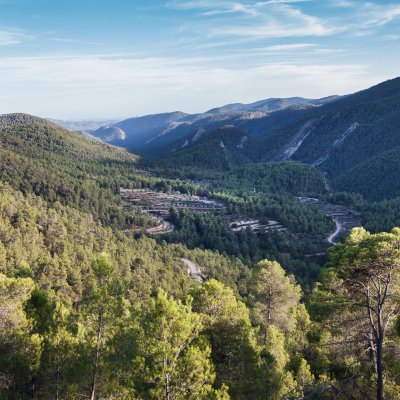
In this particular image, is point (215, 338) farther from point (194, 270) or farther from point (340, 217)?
point (340, 217)

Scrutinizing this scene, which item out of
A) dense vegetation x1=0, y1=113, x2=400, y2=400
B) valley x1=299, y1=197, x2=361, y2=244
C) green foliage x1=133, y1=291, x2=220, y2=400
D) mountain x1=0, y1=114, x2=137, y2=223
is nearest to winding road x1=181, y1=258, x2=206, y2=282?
dense vegetation x1=0, y1=113, x2=400, y2=400

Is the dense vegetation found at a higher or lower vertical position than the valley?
higher

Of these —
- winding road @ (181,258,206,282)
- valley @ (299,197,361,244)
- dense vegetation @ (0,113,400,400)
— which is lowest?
valley @ (299,197,361,244)

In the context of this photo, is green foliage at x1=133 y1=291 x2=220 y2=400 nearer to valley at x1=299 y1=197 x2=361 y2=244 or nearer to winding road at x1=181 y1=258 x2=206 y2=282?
winding road at x1=181 y1=258 x2=206 y2=282

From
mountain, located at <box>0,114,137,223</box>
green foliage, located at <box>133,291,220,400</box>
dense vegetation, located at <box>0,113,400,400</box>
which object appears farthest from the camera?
mountain, located at <box>0,114,137,223</box>

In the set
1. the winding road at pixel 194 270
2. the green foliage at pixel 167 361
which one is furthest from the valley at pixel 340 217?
the green foliage at pixel 167 361

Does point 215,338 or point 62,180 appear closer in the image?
point 215,338

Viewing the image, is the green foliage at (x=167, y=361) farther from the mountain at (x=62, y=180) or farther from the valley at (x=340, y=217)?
the valley at (x=340, y=217)

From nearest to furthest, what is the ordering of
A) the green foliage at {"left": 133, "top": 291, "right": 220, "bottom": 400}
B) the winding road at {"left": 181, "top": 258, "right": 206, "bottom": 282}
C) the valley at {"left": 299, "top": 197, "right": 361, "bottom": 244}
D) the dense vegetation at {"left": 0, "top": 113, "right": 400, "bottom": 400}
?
the green foliage at {"left": 133, "top": 291, "right": 220, "bottom": 400} < the dense vegetation at {"left": 0, "top": 113, "right": 400, "bottom": 400} < the winding road at {"left": 181, "top": 258, "right": 206, "bottom": 282} < the valley at {"left": 299, "top": 197, "right": 361, "bottom": 244}

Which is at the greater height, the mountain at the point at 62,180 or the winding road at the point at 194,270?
the mountain at the point at 62,180

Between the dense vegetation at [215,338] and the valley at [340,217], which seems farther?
the valley at [340,217]

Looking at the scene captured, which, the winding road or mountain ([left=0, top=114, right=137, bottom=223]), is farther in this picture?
mountain ([left=0, top=114, right=137, bottom=223])

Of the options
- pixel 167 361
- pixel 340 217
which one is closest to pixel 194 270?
pixel 167 361
